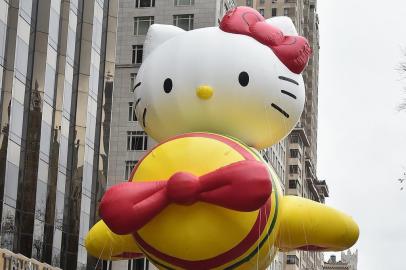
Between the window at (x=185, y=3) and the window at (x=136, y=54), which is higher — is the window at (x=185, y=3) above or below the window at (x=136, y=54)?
above

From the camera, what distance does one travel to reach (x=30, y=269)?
91.6 feet

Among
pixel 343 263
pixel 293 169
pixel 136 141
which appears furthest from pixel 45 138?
pixel 343 263

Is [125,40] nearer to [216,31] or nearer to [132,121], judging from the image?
[132,121]

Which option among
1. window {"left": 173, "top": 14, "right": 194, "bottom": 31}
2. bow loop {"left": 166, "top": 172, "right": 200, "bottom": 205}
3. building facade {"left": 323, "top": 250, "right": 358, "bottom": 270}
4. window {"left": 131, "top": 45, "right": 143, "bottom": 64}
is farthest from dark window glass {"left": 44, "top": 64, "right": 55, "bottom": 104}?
building facade {"left": 323, "top": 250, "right": 358, "bottom": 270}

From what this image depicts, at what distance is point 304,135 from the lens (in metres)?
92.4

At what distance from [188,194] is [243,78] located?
1813 millimetres

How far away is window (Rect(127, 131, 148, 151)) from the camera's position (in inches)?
1869

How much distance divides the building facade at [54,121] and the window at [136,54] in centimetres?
1136

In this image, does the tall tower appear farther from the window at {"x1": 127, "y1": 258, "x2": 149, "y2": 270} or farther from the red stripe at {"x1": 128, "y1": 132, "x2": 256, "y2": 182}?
the red stripe at {"x1": 128, "y1": 132, "x2": 256, "y2": 182}

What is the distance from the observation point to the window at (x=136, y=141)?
47.5 metres

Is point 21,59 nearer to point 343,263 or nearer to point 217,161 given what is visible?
point 217,161

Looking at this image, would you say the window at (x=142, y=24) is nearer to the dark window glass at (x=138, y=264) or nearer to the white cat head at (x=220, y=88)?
the dark window glass at (x=138, y=264)

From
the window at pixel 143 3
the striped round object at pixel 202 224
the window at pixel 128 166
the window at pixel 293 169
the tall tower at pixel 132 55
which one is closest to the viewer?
the striped round object at pixel 202 224

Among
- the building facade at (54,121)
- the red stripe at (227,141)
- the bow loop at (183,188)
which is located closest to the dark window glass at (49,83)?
the building facade at (54,121)
